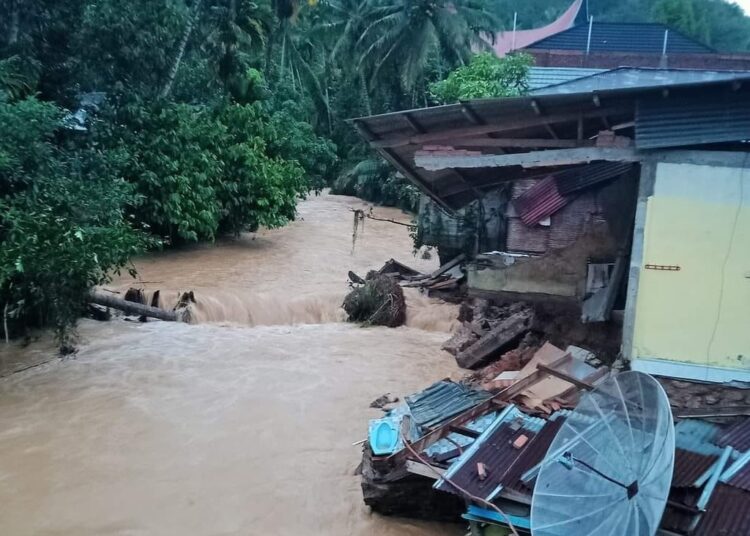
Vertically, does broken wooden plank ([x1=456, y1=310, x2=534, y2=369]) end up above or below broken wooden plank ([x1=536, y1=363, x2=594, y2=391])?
below

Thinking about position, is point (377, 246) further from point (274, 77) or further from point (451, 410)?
point (451, 410)

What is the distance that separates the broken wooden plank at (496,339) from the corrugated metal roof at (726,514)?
501cm

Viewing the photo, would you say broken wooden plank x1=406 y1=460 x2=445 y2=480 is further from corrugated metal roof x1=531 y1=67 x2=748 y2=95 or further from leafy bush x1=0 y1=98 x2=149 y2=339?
corrugated metal roof x1=531 y1=67 x2=748 y2=95

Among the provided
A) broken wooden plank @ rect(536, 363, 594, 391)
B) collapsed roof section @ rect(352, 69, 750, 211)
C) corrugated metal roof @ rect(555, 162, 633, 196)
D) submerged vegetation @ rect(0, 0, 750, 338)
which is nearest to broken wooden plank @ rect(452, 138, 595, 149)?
collapsed roof section @ rect(352, 69, 750, 211)

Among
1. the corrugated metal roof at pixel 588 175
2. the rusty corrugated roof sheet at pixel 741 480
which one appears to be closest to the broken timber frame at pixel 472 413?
the rusty corrugated roof sheet at pixel 741 480

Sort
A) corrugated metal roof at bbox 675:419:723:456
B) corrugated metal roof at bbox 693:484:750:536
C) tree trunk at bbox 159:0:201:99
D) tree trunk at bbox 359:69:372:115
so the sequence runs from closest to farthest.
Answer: corrugated metal roof at bbox 693:484:750:536 → corrugated metal roof at bbox 675:419:723:456 → tree trunk at bbox 159:0:201:99 → tree trunk at bbox 359:69:372:115

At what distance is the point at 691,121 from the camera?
5746mm

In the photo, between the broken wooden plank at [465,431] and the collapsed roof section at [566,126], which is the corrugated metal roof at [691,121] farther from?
the broken wooden plank at [465,431]

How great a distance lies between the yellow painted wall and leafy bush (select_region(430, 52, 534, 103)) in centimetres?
1096

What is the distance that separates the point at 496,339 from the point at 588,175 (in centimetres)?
334

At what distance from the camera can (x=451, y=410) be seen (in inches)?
→ 241

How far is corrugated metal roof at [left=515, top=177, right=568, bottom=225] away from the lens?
14.1 m

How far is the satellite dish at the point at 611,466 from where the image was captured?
155 inches

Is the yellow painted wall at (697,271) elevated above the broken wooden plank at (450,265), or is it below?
above
